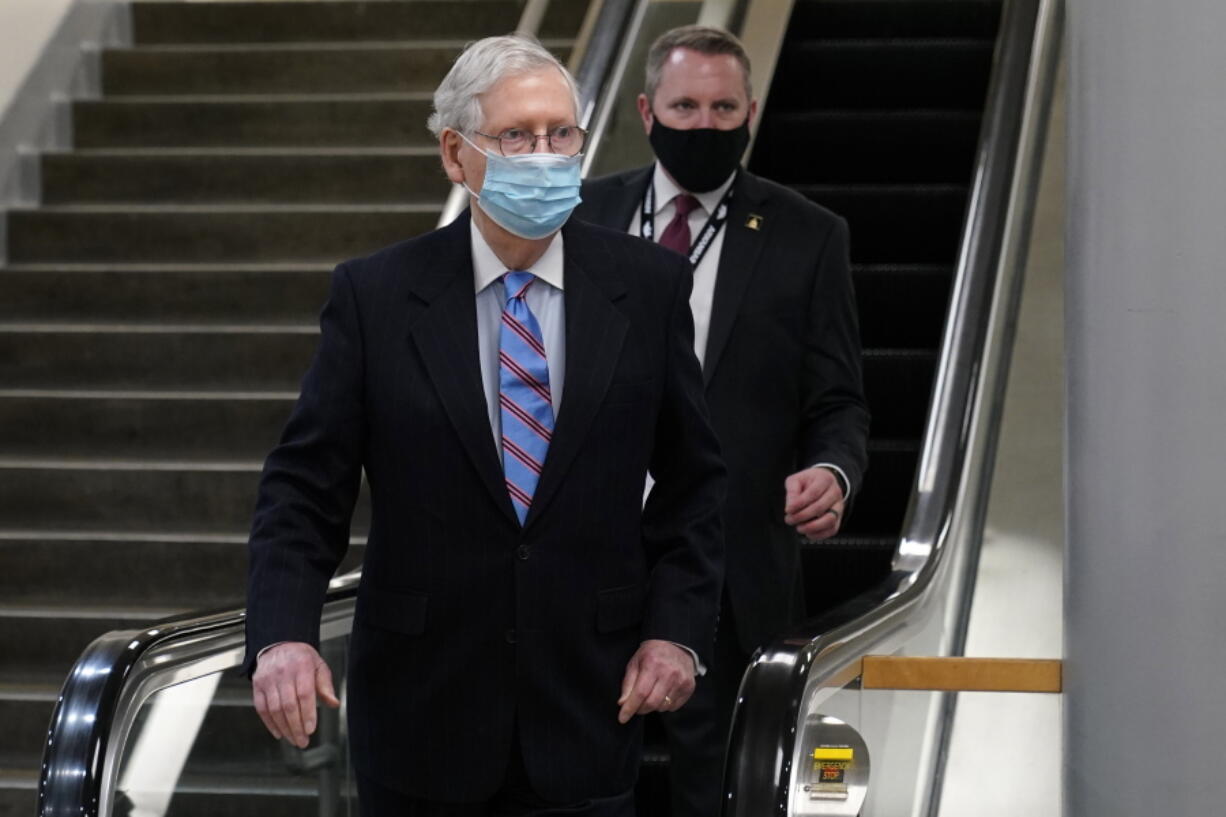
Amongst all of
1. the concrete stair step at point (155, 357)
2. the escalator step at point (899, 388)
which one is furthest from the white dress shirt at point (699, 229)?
the concrete stair step at point (155, 357)

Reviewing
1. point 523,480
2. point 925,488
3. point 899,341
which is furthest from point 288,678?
point 899,341

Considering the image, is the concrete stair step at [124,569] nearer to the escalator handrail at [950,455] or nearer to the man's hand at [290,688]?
the escalator handrail at [950,455]

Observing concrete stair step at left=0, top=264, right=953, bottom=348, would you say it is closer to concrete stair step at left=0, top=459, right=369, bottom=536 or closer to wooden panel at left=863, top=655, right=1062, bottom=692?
concrete stair step at left=0, top=459, right=369, bottom=536

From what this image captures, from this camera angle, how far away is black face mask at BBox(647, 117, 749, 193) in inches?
150

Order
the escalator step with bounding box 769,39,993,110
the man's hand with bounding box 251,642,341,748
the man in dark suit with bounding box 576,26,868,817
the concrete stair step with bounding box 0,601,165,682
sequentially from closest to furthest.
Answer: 1. the man's hand with bounding box 251,642,341,748
2. the man in dark suit with bounding box 576,26,868,817
3. the concrete stair step with bounding box 0,601,165,682
4. the escalator step with bounding box 769,39,993,110

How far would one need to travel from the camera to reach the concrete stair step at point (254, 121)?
8.05 metres

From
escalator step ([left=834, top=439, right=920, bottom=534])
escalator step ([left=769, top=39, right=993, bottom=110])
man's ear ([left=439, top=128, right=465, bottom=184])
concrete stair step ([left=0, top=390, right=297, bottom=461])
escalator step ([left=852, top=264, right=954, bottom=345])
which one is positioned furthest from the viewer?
escalator step ([left=769, top=39, right=993, bottom=110])

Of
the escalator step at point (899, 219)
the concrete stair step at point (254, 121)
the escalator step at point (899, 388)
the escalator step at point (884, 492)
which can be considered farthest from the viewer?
the concrete stair step at point (254, 121)

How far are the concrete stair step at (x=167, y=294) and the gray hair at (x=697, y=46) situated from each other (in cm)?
344

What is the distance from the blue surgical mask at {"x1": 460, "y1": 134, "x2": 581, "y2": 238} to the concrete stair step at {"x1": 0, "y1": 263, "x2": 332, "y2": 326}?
4.60 m

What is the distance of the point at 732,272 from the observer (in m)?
3.75

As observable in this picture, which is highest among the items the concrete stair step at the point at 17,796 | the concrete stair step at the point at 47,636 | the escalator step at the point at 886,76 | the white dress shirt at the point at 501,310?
the escalator step at the point at 886,76

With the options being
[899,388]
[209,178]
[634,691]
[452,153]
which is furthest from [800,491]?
[209,178]

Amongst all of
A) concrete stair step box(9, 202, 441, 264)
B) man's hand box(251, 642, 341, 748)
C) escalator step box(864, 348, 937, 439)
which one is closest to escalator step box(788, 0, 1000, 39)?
concrete stair step box(9, 202, 441, 264)
